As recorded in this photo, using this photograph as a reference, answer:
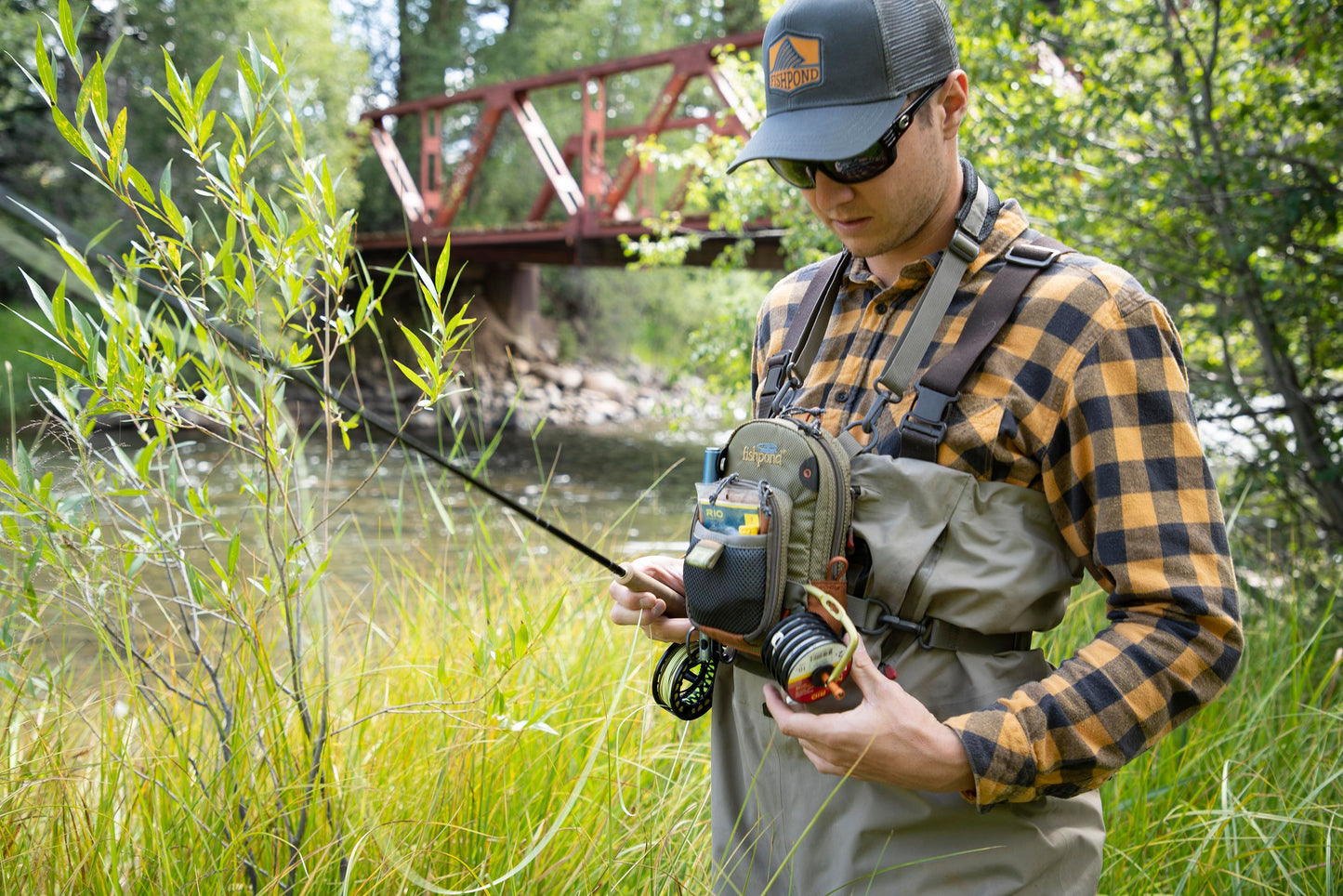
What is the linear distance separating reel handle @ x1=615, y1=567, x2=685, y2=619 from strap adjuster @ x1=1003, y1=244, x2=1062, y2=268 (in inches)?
27.8

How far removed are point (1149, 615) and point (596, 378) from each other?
2053 cm

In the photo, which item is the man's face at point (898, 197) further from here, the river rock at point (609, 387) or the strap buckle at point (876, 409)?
the river rock at point (609, 387)

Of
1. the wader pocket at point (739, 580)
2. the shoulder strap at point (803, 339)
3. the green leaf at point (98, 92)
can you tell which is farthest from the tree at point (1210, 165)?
the green leaf at point (98, 92)

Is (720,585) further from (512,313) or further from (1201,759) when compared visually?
(512,313)

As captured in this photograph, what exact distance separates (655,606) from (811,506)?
1.37ft

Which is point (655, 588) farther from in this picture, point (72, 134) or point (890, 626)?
point (72, 134)

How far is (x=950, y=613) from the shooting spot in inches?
47.5

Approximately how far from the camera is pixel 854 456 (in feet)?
4.24

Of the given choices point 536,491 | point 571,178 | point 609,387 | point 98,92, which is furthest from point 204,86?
point 609,387

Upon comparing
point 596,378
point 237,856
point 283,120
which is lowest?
point 596,378

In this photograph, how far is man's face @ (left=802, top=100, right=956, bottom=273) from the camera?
129cm

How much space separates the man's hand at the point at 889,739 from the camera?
3.66ft

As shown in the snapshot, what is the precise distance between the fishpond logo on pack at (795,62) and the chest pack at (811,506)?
288 millimetres

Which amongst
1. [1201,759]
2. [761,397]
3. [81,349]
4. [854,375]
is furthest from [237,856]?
[1201,759]
